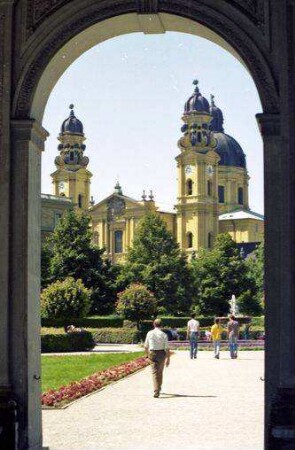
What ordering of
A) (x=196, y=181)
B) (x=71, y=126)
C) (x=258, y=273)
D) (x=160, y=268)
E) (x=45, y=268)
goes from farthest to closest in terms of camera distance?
(x=71, y=126)
(x=196, y=181)
(x=258, y=273)
(x=160, y=268)
(x=45, y=268)

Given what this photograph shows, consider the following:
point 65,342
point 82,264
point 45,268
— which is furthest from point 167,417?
point 45,268

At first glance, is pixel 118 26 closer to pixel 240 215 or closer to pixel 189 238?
pixel 189 238

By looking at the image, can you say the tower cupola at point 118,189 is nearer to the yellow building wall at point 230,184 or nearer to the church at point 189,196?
the church at point 189,196

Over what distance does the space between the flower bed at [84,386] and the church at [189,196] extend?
65.8 meters

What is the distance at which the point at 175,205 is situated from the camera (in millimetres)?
100312

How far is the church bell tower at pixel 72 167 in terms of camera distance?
111m

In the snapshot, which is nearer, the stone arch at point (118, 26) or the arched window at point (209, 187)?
the stone arch at point (118, 26)

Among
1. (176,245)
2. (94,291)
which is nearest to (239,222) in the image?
(176,245)

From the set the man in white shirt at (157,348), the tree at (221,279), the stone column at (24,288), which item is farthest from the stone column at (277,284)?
the tree at (221,279)

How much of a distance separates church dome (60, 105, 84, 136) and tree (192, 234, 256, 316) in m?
45.9

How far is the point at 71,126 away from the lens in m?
113

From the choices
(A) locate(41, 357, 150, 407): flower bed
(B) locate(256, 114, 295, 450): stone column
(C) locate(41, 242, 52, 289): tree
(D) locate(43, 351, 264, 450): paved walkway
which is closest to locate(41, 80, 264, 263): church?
(C) locate(41, 242, 52, 289): tree

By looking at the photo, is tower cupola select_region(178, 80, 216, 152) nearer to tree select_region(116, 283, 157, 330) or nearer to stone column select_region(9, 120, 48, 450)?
tree select_region(116, 283, 157, 330)

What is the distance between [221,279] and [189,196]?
3283cm
